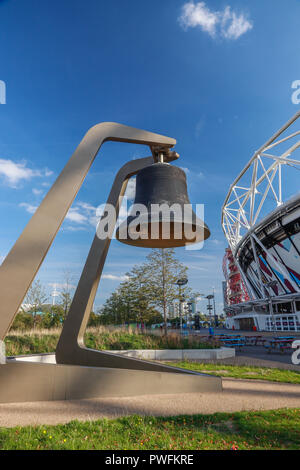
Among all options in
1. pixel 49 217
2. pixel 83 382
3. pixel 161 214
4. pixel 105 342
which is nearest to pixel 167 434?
pixel 83 382

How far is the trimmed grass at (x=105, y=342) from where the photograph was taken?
11042 millimetres

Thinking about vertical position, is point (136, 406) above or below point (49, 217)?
below

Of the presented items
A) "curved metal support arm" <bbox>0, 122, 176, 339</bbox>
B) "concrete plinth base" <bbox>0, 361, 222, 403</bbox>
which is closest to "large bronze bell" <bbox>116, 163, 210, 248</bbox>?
"curved metal support arm" <bbox>0, 122, 176, 339</bbox>

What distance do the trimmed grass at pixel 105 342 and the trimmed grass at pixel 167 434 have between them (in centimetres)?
827

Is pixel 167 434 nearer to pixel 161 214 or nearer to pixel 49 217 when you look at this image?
pixel 161 214

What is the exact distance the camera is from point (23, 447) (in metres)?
2.96

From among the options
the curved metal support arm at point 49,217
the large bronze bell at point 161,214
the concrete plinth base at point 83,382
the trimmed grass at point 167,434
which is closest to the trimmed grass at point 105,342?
the concrete plinth base at point 83,382

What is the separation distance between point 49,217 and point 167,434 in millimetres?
3723

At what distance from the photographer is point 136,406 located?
14.7 ft

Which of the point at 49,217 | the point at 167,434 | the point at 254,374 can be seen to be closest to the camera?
the point at 167,434

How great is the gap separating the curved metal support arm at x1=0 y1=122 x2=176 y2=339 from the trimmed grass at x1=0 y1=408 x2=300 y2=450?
157 centimetres

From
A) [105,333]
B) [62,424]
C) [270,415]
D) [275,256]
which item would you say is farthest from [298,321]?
[62,424]
